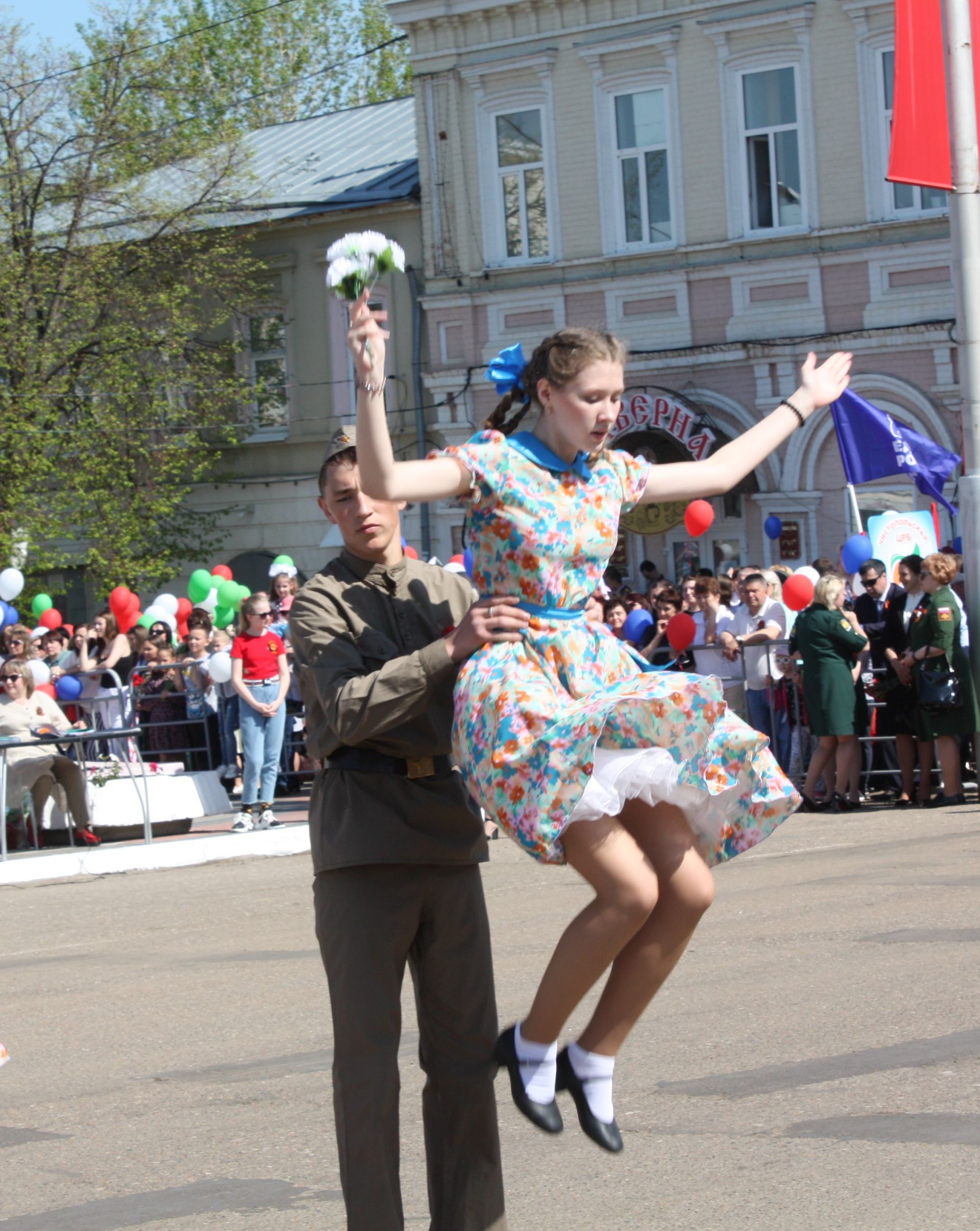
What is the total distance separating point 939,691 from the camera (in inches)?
524

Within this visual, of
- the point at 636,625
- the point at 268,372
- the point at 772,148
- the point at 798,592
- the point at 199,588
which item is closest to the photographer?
the point at 798,592

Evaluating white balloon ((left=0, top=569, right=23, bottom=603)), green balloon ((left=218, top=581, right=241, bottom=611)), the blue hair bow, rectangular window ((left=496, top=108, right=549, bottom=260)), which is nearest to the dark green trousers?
the blue hair bow

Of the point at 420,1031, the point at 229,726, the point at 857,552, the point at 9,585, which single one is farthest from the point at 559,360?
the point at 9,585

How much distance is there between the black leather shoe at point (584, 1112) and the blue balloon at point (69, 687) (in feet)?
42.9

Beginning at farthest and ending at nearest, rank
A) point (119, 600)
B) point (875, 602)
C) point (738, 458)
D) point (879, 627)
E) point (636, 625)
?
point (119, 600) < point (636, 625) < point (875, 602) < point (879, 627) < point (738, 458)

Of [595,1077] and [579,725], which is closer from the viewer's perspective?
[579,725]

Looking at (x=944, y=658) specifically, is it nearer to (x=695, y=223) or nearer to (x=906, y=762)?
(x=906, y=762)

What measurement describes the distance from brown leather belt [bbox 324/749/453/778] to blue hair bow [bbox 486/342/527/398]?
0.86 meters

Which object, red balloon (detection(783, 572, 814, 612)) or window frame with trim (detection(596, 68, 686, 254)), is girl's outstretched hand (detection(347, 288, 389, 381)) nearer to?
red balloon (detection(783, 572, 814, 612))

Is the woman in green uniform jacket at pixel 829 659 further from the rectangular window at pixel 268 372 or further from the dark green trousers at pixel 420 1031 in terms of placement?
the rectangular window at pixel 268 372

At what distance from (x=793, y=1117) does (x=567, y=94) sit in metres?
23.0

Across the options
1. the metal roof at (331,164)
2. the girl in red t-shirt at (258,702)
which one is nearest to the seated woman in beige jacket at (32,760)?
the girl in red t-shirt at (258,702)

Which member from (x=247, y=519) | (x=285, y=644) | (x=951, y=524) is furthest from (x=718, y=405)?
(x=285, y=644)

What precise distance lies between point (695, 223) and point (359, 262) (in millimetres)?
22808
